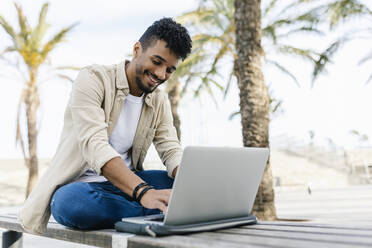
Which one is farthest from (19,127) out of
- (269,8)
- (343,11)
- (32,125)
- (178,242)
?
(178,242)

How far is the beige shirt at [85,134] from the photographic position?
1886mm

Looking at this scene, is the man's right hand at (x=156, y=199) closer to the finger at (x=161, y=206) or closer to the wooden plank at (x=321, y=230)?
the finger at (x=161, y=206)

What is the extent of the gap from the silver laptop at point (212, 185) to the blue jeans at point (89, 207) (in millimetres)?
253

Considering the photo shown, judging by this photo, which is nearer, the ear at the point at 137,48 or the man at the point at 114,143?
the man at the point at 114,143

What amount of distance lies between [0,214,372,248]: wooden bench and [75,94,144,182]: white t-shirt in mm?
603

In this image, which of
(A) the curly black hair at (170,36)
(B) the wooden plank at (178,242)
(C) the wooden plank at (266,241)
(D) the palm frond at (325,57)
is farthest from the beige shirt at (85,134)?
(D) the palm frond at (325,57)

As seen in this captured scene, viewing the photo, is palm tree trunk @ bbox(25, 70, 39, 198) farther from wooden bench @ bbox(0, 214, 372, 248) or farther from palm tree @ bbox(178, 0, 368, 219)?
wooden bench @ bbox(0, 214, 372, 248)

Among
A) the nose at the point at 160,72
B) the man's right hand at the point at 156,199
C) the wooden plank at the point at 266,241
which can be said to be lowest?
the wooden plank at the point at 266,241

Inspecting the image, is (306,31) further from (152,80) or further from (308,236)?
(308,236)

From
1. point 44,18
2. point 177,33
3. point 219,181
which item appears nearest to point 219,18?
point 44,18

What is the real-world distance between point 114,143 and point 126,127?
119mm

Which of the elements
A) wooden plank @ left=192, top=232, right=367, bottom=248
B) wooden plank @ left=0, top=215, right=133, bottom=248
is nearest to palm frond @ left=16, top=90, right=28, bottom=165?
wooden plank @ left=0, top=215, right=133, bottom=248

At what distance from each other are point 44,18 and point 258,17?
1030cm

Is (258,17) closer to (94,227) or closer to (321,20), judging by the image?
(321,20)
